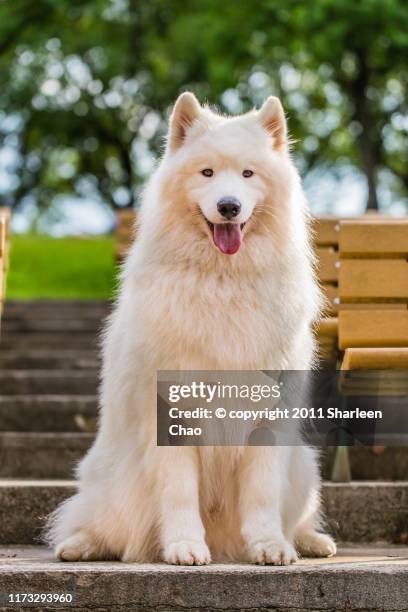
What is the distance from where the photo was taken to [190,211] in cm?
403

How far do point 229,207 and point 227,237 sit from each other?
0.15m

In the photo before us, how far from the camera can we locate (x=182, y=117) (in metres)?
4.16

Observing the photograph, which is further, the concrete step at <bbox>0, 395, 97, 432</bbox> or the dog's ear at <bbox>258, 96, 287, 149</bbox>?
the concrete step at <bbox>0, 395, 97, 432</bbox>

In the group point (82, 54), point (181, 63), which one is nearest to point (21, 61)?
point (82, 54)

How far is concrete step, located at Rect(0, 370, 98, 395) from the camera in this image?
6.88m

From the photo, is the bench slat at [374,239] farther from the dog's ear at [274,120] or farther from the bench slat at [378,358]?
the dog's ear at [274,120]

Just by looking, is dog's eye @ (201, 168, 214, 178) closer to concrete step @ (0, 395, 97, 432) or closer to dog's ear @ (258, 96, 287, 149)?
dog's ear @ (258, 96, 287, 149)

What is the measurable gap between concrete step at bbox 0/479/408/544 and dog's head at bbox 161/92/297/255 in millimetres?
1451

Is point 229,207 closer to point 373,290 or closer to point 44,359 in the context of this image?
point 373,290

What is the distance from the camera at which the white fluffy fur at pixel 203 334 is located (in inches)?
154

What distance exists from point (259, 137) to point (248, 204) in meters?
0.34

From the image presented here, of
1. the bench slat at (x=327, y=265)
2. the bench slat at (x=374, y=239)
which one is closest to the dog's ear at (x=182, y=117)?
the bench slat at (x=374, y=239)

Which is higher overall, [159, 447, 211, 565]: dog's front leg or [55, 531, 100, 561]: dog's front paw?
[159, 447, 211, 565]: dog's front leg

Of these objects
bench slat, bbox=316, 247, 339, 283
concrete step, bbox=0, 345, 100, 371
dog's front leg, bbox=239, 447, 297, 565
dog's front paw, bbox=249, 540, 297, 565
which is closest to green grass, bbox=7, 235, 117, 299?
concrete step, bbox=0, 345, 100, 371
